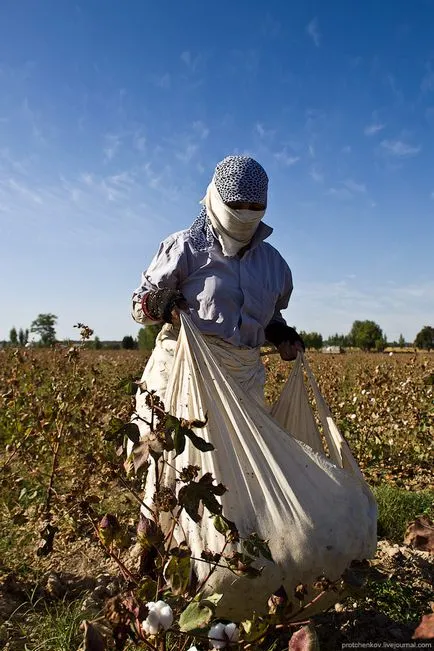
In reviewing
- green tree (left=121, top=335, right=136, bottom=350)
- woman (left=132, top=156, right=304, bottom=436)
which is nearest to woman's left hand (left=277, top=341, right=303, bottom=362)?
woman (left=132, top=156, right=304, bottom=436)

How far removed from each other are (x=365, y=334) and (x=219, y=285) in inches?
2442

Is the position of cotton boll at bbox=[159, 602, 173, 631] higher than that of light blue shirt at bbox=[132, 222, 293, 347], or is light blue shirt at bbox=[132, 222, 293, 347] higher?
light blue shirt at bbox=[132, 222, 293, 347]

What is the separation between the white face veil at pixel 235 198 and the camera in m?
2.01

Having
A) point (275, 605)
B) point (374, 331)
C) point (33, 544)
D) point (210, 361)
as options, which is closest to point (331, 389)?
point (33, 544)

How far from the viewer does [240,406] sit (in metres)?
1.71

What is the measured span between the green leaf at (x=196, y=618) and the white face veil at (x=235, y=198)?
4.25 ft

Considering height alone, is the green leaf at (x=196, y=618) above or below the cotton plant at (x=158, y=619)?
below

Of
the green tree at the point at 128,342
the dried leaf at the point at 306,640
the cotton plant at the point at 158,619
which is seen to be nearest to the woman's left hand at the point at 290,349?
the dried leaf at the point at 306,640

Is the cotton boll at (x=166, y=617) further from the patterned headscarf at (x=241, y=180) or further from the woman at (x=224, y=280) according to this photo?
the patterned headscarf at (x=241, y=180)

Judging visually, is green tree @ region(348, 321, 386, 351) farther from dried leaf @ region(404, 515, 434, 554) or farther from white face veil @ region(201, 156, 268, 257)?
white face veil @ region(201, 156, 268, 257)

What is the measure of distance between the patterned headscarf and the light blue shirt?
7 centimetres

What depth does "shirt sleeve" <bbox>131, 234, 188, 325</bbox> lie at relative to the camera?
6.81 feet

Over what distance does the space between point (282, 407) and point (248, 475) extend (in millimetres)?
547

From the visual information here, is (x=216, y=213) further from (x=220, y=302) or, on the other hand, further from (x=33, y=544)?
(x=33, y=544)
